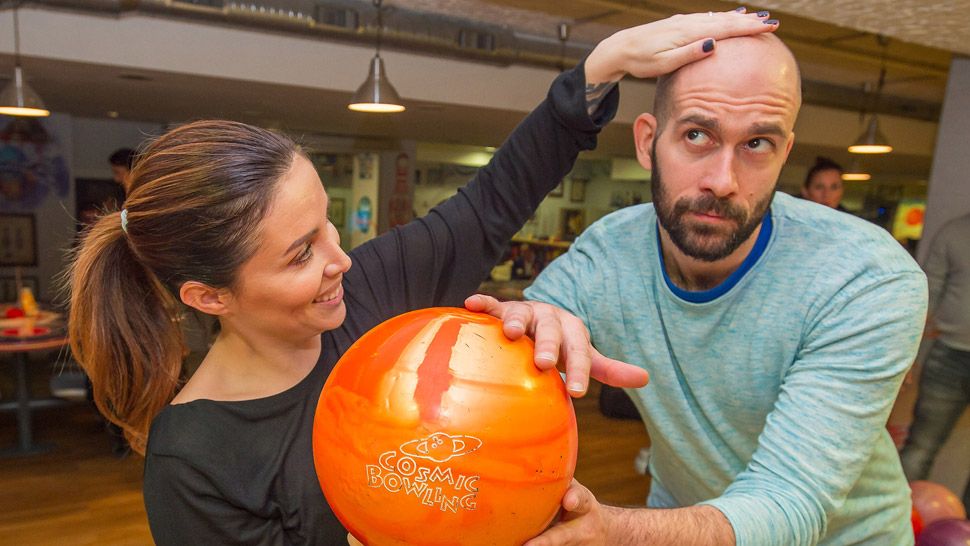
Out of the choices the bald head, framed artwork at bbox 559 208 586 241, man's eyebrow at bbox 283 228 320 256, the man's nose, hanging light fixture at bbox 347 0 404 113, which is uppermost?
hanging light fixture at bbox 347 0 404 113

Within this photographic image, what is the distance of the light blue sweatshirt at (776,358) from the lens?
1.16m

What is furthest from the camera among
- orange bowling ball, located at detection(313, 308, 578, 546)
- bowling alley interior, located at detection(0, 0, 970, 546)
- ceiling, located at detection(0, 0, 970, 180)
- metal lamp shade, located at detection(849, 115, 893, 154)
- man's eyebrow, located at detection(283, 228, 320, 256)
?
metal lamp shade, located at detection(849, 115, 893, 154)

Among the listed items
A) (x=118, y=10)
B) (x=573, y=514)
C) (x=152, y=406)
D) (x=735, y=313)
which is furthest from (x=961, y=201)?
(x=118, y=10)

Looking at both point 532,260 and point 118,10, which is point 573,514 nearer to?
point 118,10

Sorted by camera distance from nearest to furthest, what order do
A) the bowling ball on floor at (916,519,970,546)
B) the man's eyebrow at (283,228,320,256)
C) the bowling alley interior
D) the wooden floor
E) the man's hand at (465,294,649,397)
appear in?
the man's hand at (465,294,649,397)
the man's eyebrow at (283,228,320,256)
the bowling ball on floor at (916,519,970,546)
the wooden floor
the bowling alley interior

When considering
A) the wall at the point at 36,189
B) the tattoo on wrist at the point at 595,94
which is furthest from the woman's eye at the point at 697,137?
the wall at the point at 36,189

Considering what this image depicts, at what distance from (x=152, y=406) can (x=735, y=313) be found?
1.20m

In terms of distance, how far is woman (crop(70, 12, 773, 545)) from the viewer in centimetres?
111

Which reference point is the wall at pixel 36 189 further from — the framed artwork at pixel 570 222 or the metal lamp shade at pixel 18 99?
the framed artwork at pixel 570 222

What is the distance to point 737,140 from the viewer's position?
4.06ft

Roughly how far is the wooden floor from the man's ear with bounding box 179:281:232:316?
3.14 m

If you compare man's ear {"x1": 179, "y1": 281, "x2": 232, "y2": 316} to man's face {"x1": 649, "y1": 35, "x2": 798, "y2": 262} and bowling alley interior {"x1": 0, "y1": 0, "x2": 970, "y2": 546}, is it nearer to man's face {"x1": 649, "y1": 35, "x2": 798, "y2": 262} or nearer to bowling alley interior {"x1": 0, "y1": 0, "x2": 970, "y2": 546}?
bowling alley interior {"x1": 0, "y1": 0, "x2": 970, "y2": 546}

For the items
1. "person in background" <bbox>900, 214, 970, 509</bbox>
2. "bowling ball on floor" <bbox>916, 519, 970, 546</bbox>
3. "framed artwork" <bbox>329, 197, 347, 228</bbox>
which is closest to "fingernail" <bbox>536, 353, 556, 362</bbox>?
"bowling ball on floor" <bbox>916, 519, 970, 546</bbox>

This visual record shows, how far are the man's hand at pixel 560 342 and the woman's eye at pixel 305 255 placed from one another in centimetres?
28
